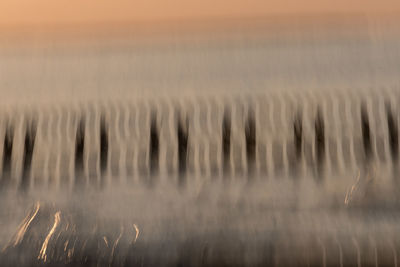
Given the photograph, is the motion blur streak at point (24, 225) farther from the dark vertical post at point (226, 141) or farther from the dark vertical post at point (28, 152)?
the dark vertical post at point (226, 141)

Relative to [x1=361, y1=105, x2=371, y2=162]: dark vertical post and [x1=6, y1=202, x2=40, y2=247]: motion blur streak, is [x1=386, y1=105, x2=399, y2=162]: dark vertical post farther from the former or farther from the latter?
[x1=6, y1=202, x2=40, y2=247]: motion blur streak

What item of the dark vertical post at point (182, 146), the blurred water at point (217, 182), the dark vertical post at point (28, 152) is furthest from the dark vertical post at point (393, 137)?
the dark vertical post at point (28, 152)

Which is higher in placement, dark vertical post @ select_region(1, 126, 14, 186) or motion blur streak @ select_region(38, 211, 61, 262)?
dark vertical post @ select_region(1, 126, 14, 186)

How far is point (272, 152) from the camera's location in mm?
292

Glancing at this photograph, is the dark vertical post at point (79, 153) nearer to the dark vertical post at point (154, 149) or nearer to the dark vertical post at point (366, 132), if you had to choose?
the dark vertical post at point (154, 149)

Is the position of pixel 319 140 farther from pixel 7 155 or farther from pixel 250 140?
pixel 7 155

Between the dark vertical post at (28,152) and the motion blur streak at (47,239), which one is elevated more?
the dark vertical post at (28,152)

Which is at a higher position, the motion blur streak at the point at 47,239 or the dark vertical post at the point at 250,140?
the dark vertical post at the point at 250,140

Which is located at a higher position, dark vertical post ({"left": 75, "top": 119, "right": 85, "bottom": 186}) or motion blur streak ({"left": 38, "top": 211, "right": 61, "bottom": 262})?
dark vertical post ({"left": 75, "top": 119, "right": 85, "bottom": 186})

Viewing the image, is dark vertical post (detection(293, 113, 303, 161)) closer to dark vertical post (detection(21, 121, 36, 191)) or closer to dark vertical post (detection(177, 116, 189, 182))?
dark vertical post (detection(177, 116, 189, 182))

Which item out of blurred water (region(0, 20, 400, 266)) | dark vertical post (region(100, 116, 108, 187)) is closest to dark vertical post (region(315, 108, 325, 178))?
blurred water (region(0, 20, 400, 266))

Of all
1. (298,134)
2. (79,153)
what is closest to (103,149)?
(79,153)

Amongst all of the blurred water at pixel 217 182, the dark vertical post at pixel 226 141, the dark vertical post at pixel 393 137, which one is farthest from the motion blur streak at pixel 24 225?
the dark vertical post at pixel 393 137

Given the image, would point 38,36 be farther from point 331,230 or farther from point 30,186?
point 331,230
